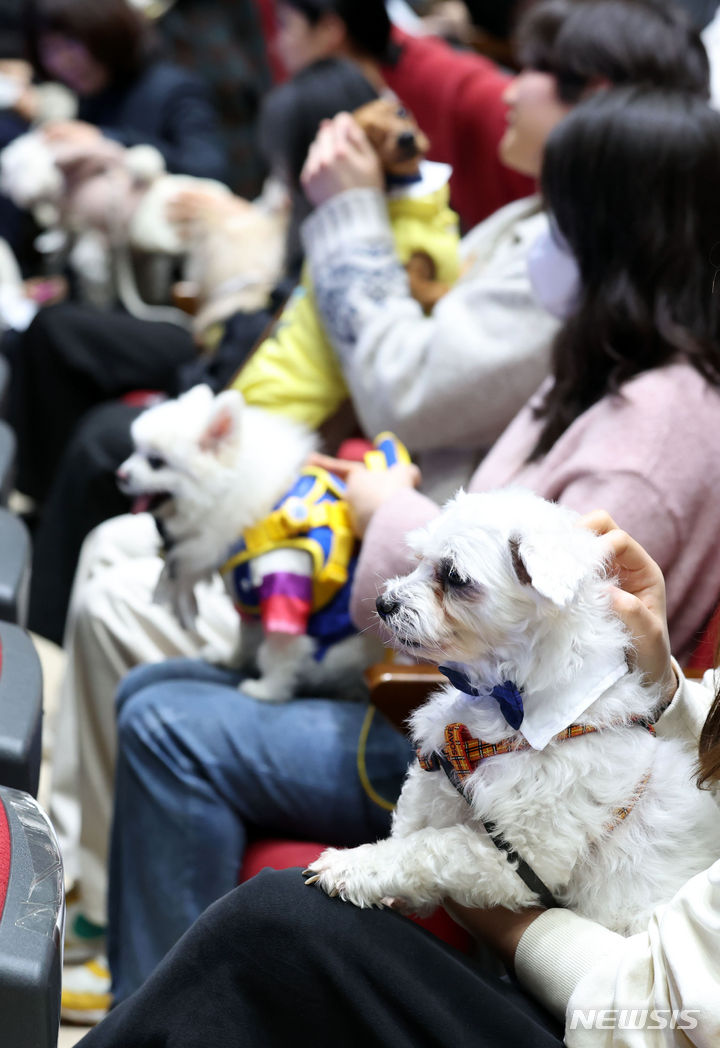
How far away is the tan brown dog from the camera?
198 cm

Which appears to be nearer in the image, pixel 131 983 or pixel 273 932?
pixel 273 932

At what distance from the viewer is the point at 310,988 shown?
987 millimetres

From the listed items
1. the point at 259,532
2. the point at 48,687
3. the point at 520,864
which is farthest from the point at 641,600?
the point at 48,687

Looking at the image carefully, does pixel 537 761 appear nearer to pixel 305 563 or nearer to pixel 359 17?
pixel 305 563

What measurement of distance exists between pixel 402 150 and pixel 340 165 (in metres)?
0.12

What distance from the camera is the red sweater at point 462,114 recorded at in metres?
2.73

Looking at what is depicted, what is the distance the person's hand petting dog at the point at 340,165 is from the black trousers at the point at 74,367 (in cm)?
98

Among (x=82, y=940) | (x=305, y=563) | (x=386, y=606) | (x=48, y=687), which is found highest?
(x=386, y=606)

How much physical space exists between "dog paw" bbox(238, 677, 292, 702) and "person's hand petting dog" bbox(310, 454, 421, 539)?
0.79 feet

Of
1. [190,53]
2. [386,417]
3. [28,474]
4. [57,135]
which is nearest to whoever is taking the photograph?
[386,417]

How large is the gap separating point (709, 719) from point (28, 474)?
239cm

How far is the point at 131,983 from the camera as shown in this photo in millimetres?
1502

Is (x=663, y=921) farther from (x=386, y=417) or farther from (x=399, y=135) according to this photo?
(x=399, y=135)

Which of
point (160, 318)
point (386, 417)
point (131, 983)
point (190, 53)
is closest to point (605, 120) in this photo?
point (386, 417)
